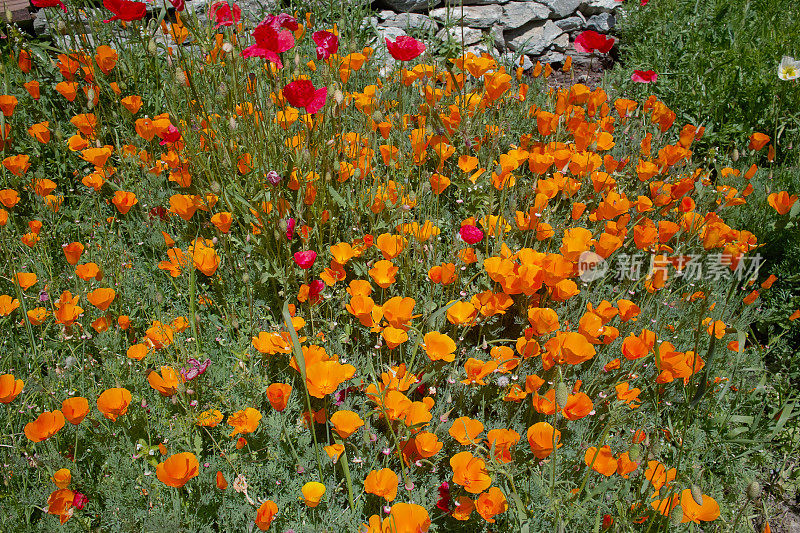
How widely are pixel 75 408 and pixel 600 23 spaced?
191 inches

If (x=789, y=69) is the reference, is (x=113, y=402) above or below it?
below

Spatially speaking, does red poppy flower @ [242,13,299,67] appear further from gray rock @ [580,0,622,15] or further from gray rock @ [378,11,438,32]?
gray rock @ [580,0,622,15]

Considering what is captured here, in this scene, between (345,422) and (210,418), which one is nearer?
(345,422)

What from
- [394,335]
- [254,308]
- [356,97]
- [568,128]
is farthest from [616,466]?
[356,97]

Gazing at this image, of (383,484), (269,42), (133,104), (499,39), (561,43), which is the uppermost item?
(269,42)

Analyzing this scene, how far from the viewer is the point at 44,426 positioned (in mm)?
1474

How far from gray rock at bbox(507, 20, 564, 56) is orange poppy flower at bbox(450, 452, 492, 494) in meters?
3.73

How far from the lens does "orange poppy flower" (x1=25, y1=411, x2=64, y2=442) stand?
4.80 ft

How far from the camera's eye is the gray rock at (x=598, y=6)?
15.7 feet

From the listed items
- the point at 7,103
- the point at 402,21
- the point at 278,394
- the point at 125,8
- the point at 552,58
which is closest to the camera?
the point at 278,394

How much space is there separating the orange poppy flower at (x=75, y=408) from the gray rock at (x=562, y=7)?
14.8 ft

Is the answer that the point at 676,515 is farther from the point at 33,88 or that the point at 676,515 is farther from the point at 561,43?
the point at 561,43

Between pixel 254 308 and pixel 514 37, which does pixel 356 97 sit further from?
pixel 514 37

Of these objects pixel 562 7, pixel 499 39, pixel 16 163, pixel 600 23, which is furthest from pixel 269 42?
pixel 600 23
